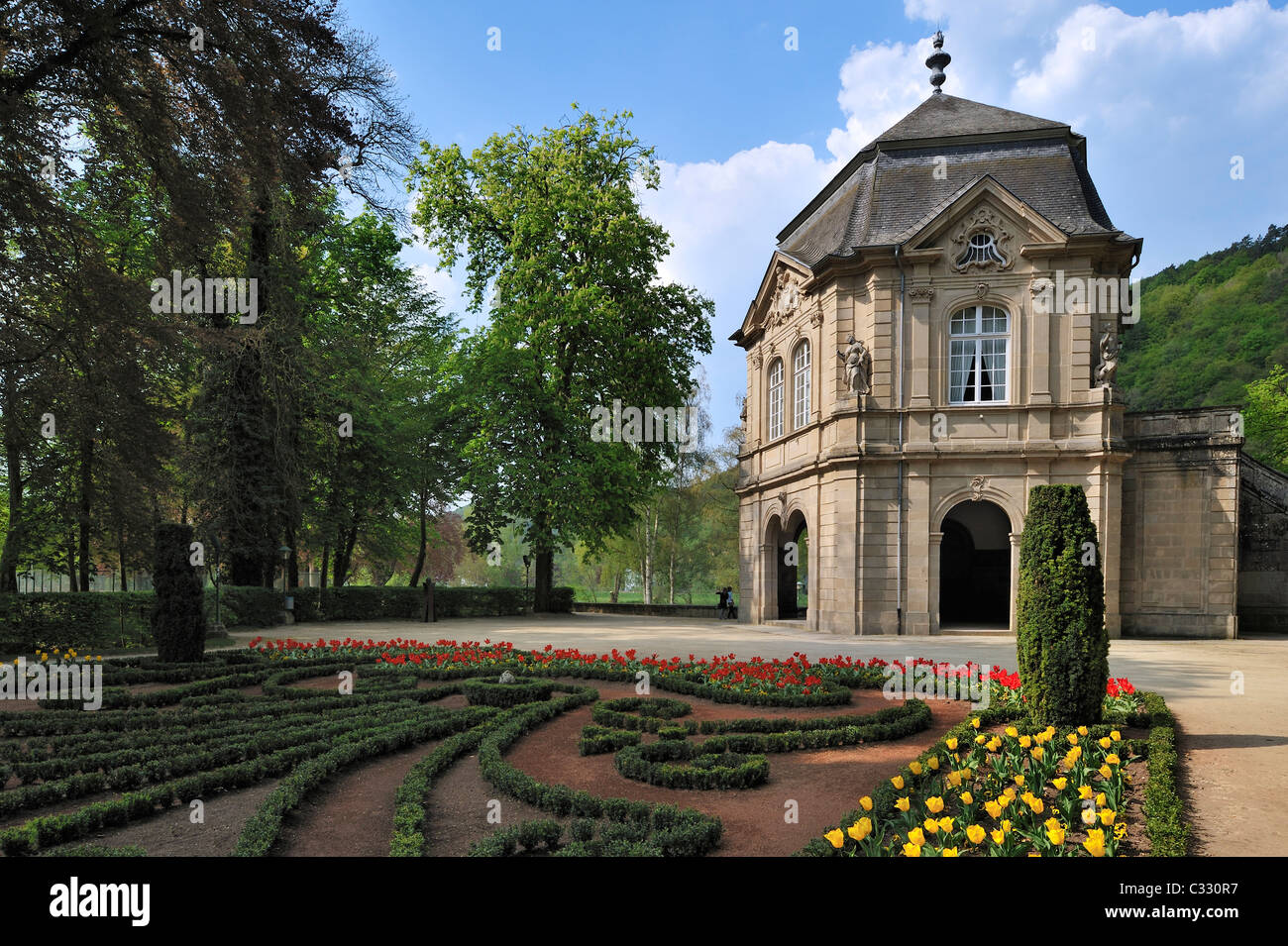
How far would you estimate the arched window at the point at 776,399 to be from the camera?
27.2 meters

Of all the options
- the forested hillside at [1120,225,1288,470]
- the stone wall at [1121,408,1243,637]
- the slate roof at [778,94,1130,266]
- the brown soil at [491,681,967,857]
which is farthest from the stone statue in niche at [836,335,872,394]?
the forested hillside at [1120,225,1288,470]

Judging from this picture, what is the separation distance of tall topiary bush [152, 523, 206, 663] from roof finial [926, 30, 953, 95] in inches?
1027

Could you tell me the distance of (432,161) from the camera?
31.3 m

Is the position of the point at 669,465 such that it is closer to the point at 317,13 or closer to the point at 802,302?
the point at 802,302

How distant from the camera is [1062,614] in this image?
7680 mm

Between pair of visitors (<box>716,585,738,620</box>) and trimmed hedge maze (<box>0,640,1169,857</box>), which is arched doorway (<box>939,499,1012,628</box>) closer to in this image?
pair of visitors (<box>716,585,738,620</box>)

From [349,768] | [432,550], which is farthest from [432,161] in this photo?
[349,768]

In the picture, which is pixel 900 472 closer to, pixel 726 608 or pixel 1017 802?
pixel 726 608

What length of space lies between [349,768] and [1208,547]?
2383 cm

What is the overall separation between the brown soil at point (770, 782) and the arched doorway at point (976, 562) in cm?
1988

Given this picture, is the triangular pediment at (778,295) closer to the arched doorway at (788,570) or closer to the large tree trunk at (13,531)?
the arched doorway at (788,570)

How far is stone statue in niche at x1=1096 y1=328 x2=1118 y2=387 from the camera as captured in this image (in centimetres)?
2122

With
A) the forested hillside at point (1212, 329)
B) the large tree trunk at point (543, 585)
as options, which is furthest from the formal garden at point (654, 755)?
the forested hillside at point (1212, 329)

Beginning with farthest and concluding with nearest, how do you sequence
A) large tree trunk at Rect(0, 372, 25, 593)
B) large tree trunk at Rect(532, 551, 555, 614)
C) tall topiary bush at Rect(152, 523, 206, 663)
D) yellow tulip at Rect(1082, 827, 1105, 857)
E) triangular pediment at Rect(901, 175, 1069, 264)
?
large tree trunk at Rect(532, 551, 555, 614) < triangular pediment at Rect(901, 175, 1069, 264) < large tree trunk at Rect(0, 372, 25, 593) < tall topiary bush at Rect(152, 523, 206, 663) < yellow tulip at Rect(1082, 827, 1105, 857)
